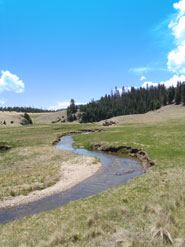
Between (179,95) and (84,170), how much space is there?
123627mm

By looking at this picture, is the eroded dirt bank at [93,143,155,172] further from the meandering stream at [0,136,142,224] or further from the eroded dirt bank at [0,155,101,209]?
the eroded dirt bank at [0,155,101,209]

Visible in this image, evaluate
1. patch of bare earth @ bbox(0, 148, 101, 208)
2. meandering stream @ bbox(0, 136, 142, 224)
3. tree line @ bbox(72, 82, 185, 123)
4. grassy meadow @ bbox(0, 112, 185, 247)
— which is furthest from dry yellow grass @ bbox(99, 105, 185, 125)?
grassy meadow @ bbox(0, 112, 185, 247)

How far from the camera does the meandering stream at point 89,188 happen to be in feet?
44.3

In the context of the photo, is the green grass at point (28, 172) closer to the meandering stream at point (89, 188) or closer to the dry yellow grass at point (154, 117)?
the meandering stream at point (89, 188)

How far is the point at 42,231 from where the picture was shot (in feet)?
30.8

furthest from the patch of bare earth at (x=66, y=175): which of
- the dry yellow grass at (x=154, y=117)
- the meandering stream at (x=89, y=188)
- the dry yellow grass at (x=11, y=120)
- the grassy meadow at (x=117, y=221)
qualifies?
the dry yellow grass at (x=11, y=120)

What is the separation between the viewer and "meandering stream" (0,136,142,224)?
13.5 meters

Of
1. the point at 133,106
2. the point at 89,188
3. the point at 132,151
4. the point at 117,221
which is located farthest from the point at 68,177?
the point at 133,106

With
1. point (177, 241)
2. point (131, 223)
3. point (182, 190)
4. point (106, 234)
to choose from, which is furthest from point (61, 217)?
point (182, 190)

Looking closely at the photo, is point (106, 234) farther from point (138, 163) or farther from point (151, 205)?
point (138, 163)

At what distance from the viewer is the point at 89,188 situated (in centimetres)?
1741

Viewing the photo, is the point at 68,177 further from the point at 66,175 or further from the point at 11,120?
the point at 11,120

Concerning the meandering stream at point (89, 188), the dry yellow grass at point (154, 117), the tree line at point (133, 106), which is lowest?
the meandering stream at point (89, 188)

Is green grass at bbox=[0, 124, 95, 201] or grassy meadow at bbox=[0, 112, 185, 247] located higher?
grassy meadow at bbox=[0, 112, 185, 247]
